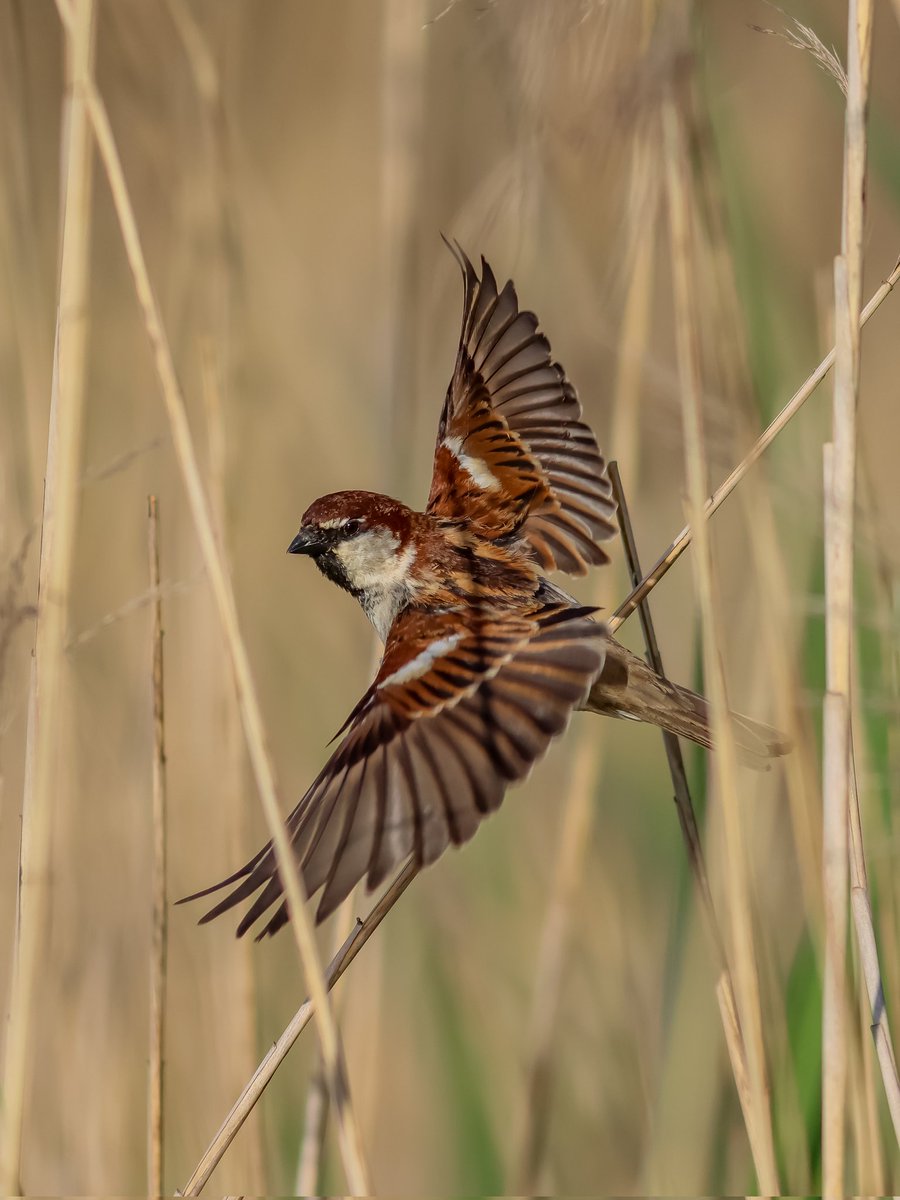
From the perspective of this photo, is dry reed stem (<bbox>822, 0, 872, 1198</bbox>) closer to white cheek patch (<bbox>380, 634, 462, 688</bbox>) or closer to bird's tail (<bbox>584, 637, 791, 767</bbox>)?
bird's tail (<bbox>584, 637, 791, 767</bbox>)

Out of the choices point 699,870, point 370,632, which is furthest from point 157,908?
point 370,632

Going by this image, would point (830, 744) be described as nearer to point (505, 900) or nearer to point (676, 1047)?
point (676, 1047)

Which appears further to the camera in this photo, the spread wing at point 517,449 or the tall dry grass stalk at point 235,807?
the spread wing at point 517,449

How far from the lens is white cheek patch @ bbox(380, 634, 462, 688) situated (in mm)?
1579

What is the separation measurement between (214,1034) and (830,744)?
111 centimetres

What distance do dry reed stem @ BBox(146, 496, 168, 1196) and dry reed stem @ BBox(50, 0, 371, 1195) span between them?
0.23m

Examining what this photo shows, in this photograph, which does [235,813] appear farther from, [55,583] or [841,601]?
[841,601]

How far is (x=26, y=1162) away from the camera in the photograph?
1.92 m

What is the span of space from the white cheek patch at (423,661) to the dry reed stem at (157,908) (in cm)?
29

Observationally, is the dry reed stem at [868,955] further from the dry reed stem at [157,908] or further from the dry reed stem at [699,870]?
the dry reed stem at [157,908]

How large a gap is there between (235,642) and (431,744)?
364mm

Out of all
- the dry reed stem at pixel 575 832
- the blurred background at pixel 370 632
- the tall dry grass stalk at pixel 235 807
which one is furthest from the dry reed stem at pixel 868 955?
the tall dry grass stalk at pixel 235 807

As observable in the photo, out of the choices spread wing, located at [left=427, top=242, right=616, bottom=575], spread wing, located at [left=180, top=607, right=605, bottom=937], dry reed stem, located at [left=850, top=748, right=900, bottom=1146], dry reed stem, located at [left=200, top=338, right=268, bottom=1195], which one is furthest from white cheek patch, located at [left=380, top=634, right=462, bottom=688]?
dry reed stem, located at [left=850, top=748, right=900, bottom=1146]

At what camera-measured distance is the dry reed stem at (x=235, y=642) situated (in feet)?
3.58
